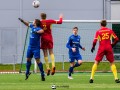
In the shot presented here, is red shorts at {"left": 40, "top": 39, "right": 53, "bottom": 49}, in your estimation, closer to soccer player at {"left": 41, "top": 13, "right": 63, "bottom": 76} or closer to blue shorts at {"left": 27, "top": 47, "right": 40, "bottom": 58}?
soccer player at {"left": 41, "top": 13, "right": 63, "bottom": 76}

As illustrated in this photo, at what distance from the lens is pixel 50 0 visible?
45125 mm

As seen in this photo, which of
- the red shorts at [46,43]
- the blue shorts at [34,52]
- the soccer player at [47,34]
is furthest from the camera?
the red shorts at [46,43]

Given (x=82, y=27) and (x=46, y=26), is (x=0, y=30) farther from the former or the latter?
(x=46, y=26)

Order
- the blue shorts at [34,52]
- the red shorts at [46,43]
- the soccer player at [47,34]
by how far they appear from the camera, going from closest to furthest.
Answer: the blue shorts at [34,52] < the soccer player at [47,34] < the red shorts at [46,43]

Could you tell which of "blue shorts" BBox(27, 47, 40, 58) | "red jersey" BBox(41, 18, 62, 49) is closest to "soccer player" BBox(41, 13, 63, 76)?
"red jersey" BBox(41, 18, 62, 49)

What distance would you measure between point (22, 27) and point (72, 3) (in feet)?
14.0

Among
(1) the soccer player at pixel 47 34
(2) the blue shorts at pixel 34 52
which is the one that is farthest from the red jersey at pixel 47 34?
(2) the blue shorts at pixel 34 52

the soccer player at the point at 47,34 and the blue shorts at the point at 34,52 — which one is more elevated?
the soccer player at the point at 47,34

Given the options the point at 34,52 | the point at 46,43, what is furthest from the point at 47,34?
the point at 34,52

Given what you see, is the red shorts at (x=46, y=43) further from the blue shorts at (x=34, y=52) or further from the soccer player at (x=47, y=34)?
the blue shorts at (x=34, y=52)

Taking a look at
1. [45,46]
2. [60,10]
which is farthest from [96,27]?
[45,46]

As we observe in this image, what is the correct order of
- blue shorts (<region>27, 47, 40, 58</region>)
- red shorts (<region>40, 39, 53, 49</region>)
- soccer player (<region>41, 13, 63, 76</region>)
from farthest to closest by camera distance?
red shorts (<region>40, 39, 53, 49</region>)
soccer player (<region>41, 13, 63, 76</region>)
blue shorts (<region>27, 47, 40, 58</region>)

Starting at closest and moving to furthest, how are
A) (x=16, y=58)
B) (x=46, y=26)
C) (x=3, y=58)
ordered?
(x=46, y=26)
(x=16, y=58)
(x=3, y=58)

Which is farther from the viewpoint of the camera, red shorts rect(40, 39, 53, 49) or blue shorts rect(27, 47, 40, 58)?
red shorts rect(40, 39, 53, 49)
